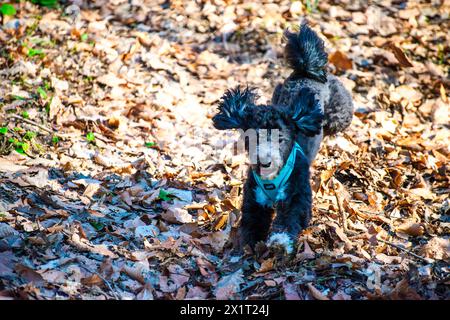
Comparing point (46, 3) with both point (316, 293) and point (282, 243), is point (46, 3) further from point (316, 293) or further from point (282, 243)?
point (316, 293)

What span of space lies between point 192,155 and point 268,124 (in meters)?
2.63

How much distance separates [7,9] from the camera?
961 cm

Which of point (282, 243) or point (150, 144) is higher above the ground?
point (282, 243)

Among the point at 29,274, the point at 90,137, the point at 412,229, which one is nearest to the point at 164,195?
the point at 90,137

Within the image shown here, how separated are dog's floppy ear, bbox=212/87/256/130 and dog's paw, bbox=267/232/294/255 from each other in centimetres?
108

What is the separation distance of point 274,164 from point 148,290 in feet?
5.21

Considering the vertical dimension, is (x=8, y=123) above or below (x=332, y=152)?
above

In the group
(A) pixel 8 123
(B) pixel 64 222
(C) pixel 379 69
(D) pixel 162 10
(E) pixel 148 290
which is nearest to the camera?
(E) pixel 148 290

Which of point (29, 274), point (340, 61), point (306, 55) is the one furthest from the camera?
point (340, 61)

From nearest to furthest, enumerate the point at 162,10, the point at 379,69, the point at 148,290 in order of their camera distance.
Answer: the point at 148,290
the point at 379,69
the point at 162,10

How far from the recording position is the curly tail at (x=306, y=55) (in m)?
6.52
